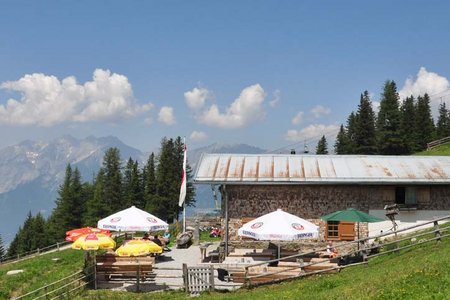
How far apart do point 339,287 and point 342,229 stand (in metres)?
12.5

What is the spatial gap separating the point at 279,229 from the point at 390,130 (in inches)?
2531

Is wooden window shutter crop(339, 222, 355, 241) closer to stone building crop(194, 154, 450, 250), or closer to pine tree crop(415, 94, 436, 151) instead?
stone building crop(194, 154, 450, 250)

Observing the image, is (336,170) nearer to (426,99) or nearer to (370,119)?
(370,119)

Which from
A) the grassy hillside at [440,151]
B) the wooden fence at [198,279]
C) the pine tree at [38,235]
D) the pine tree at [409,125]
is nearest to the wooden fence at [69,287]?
the wooden fence at [198,279]

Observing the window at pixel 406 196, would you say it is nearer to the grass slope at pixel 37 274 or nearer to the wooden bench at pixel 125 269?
the wooden bench at pixel 125 269

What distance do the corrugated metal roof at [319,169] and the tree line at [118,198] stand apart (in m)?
44.5

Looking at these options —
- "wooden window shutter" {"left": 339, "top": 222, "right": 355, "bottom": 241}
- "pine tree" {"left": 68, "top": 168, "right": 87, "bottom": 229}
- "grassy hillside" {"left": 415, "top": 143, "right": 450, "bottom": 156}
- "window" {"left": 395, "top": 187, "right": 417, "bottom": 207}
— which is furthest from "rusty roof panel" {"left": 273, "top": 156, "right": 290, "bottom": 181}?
"pine tree" {"left": 68, "top": 168, "right": 87, "bottom": 229}

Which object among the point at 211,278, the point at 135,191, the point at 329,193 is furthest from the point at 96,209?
the point at 211,278

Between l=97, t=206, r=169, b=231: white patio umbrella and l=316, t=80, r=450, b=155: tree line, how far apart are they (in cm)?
6031

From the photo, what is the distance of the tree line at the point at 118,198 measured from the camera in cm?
7338

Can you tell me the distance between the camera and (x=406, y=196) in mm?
27516

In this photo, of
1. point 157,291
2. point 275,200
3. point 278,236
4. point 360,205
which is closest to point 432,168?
point 360,205

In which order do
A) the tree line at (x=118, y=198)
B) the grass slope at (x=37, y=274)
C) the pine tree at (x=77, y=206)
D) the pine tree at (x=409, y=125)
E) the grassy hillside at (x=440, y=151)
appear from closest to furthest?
the grass slope at (x=37, y=274) → the grassy hillside at (x=440, y=151) → the tree line at (x=118, y=198) → the pine tree at (x=409, y=125) → the pine tree at (x=77, y=206)

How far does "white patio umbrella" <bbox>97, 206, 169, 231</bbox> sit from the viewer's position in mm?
23688
